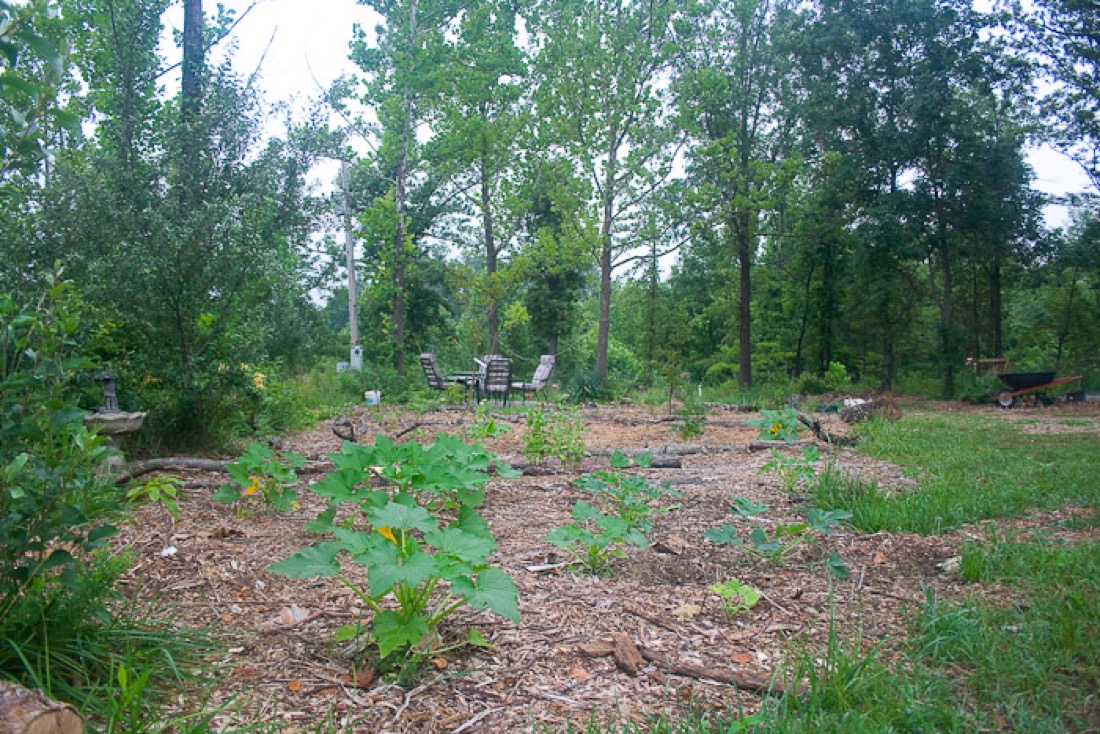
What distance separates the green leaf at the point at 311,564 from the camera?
170cm

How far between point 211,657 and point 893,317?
17.8m

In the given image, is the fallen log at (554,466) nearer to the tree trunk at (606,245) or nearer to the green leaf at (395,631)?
the green leaf at (395,631)

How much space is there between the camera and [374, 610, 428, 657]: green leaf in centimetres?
165

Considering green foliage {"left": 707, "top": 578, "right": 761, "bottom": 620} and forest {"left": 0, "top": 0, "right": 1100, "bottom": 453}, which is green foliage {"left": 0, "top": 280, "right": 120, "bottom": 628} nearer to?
green foliage {"left": 707, "top": 578, "right": 761, "bottom": 620}

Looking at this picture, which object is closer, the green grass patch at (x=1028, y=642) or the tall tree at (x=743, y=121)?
the green grass patch at (x=1028, y=642)

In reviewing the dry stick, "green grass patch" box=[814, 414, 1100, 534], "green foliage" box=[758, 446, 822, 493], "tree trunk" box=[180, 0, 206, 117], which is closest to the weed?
the dry stick

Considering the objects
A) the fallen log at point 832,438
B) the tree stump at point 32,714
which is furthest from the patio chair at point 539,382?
the tree stump at point 32,714

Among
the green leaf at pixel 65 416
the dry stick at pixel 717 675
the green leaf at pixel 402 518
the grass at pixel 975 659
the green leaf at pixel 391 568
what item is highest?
the green leaf at pixel 65 416

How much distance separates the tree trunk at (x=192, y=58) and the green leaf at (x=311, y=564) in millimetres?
4300

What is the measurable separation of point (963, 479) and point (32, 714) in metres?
4.79

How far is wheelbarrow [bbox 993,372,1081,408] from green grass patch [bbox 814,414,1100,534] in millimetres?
5713

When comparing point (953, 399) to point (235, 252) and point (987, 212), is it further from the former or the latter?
point (235, 252)

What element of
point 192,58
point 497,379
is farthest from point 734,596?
point 497,379

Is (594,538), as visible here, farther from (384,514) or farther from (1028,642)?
(1028,642)
